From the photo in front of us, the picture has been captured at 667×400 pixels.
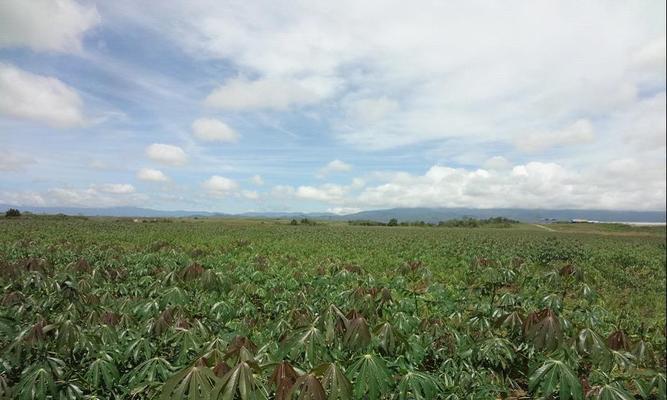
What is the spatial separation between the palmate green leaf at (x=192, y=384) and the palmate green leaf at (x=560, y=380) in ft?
8.68

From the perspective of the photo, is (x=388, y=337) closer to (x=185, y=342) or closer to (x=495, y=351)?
(x=185, y=342)

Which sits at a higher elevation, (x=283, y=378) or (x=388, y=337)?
(x=283, y=378)

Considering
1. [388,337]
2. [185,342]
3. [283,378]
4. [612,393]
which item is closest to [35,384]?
[185,342]

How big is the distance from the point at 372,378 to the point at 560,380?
167cm

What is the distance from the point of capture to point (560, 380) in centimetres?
301

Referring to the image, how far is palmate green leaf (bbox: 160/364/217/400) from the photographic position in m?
2.06

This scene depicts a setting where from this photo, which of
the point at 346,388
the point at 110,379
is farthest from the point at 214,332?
the point at 346,388

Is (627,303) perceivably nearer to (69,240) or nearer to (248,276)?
(248,276)

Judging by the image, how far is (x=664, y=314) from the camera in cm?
1206

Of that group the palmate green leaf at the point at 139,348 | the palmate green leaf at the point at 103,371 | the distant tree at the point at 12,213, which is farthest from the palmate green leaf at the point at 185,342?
the distant tree at the point at 12,213

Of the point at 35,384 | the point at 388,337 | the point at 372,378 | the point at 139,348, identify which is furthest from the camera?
the point at 139,348

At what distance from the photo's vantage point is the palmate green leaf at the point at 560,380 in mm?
2893

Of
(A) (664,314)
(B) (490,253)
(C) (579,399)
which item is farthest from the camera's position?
(B) (490,253)

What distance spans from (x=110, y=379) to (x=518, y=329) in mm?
4548
